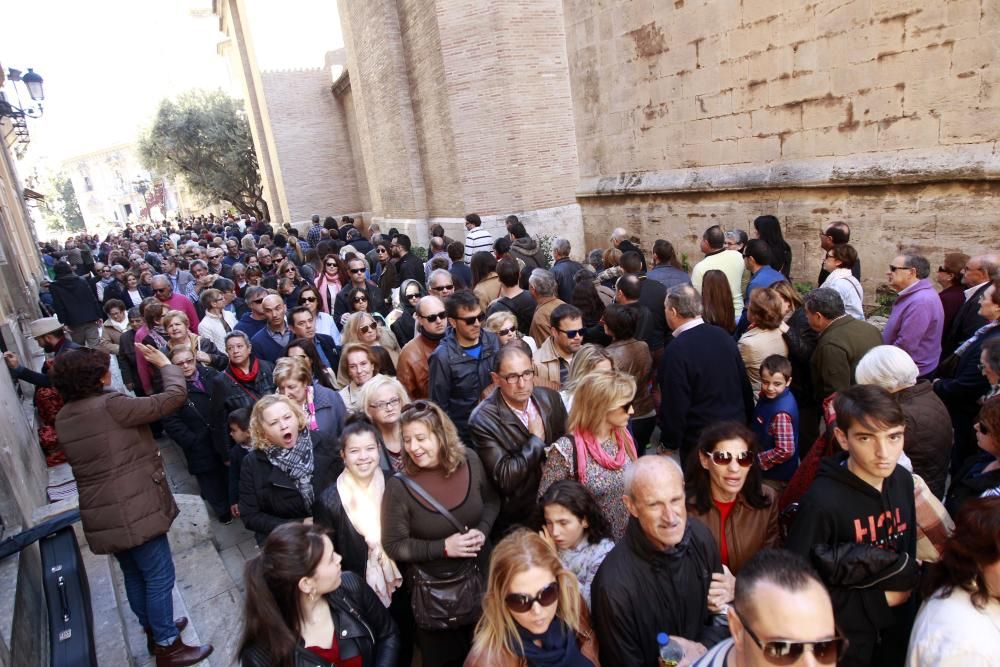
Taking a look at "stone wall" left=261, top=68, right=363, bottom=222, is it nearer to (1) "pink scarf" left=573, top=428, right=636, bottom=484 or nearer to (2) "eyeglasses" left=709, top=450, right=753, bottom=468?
(1) "pink scarf" left=573, top=428, right=636, bottom=484

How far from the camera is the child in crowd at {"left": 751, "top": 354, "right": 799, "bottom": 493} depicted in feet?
10.9

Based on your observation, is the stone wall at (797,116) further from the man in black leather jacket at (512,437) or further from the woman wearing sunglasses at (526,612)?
the woman wearing sunglasses at (526,612)

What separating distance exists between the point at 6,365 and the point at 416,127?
12.7 metres

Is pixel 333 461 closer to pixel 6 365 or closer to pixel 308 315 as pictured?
pixel 308 315

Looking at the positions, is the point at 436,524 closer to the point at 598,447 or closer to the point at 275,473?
the point at 598,447

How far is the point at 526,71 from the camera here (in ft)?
45.5

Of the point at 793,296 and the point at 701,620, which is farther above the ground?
the point at 793,296

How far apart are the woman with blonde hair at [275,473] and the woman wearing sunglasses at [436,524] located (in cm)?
76

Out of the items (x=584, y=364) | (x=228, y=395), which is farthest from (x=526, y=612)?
(x=228, y=395)

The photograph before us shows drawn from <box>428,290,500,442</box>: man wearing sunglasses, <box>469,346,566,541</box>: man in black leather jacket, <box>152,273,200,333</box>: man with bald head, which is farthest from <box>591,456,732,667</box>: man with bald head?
<box>152,273,200,333</box>: man with bald head

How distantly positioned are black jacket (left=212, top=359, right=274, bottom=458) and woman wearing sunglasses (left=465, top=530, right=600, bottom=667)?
9.30 feet

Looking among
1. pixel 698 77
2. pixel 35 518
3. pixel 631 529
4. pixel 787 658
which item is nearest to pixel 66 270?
pixel 35 518

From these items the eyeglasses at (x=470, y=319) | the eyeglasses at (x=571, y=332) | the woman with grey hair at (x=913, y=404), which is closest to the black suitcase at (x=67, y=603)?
the eyeglasses at (x=470, y=319)

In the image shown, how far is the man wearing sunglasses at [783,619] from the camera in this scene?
1.44 metres
